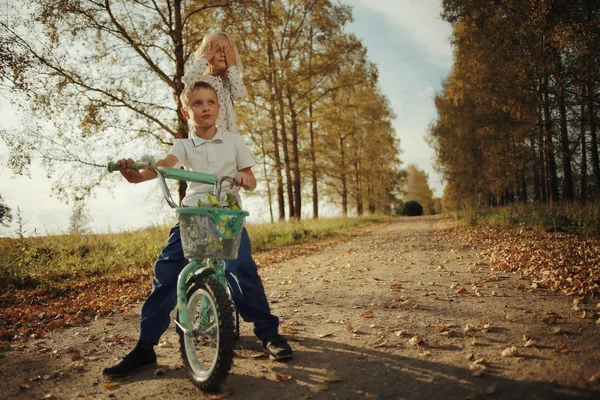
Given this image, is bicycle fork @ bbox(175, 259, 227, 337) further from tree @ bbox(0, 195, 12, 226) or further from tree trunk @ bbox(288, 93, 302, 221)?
tree trunk @ bbox(288, 93, 302, 221)

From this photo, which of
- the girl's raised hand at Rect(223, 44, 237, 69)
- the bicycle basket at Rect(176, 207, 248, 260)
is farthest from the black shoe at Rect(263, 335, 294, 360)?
the girl's raised hand at Rect(223, 44, 237, 69)

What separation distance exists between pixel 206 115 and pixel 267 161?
1551 cm

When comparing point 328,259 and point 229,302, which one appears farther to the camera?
point 328,259

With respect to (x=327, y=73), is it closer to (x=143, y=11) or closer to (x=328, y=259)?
(x=143, y=11)

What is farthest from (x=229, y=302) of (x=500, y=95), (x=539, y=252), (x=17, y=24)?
(x=500, y=95)

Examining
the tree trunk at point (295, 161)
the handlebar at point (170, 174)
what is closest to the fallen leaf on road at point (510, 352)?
the handlebar at point (170, 174)

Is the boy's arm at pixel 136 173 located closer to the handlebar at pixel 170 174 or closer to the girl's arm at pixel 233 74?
the handlebar at pixel 170 174

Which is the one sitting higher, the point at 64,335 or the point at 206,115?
the point at 206,115

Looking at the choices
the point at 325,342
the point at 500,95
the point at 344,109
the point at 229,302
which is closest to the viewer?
the point at 229,302

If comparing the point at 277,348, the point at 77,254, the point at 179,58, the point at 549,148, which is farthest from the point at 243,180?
the point at 549,148

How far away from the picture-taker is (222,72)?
3664 mm

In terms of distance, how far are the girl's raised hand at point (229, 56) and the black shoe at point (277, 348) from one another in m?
2.45

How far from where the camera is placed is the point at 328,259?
8.86 meters

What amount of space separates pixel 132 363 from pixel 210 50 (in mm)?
2688
